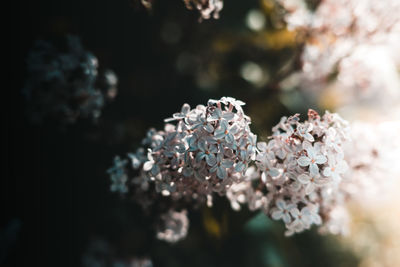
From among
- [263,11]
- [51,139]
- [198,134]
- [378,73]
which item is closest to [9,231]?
[51,139]

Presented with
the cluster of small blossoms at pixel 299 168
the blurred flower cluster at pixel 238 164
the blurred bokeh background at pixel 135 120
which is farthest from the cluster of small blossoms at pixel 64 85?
the cluster of small blossoms at pixel 299 168

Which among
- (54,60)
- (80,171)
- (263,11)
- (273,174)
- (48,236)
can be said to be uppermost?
(263,11)

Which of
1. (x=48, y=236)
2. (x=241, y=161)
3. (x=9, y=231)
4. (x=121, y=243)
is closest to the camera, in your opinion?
(x=241, y=161)

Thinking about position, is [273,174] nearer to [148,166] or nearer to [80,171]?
[148,166]

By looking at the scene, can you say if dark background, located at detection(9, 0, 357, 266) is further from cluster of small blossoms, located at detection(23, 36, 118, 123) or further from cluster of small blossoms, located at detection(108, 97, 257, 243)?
cluster of small blossoms, located at detection(108, 97, 257, 243)

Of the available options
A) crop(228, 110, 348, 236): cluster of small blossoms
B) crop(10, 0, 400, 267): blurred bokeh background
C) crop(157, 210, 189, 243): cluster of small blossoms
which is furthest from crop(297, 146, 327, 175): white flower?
crop(157, 210, 189, 243): cluster of small blossoms

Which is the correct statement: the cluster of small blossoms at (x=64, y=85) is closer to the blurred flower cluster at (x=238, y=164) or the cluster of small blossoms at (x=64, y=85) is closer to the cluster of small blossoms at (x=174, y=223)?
the blurred flower cluster at (x=238, y=164)

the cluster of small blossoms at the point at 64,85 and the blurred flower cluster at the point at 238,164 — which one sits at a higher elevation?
the cluster of small blossoms at the point at 64,85
